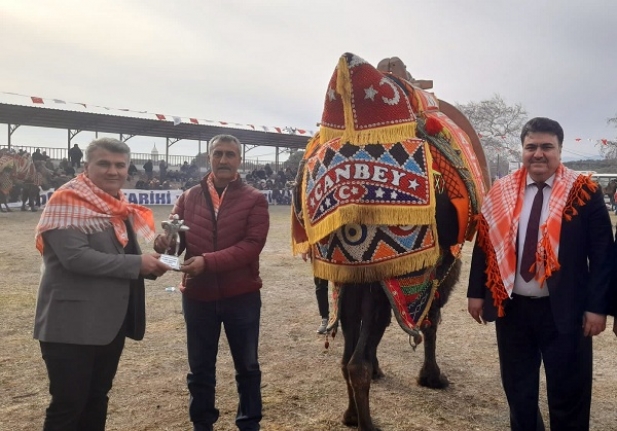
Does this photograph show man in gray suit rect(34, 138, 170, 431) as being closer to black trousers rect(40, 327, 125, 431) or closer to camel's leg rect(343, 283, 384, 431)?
black trousers rect(40, 327, 125, 431)

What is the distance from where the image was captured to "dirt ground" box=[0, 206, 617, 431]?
328 centimetres

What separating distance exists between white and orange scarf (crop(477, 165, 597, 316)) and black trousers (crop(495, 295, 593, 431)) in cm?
13

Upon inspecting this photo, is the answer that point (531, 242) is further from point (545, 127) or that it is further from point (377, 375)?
point (377, 375)

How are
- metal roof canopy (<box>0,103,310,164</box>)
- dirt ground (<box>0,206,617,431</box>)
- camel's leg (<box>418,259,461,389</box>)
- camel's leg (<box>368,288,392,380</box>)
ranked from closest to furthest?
1. camel's leg (<box>368,288,392,380</box>)
2. dirt ground (<box>0,206,617,431</box>)
3. camel's leg (<box>418,259,461,389</box>)
4. metal roof canopy (<box>0,103,310,164</box>)

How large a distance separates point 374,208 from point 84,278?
4.60 feet

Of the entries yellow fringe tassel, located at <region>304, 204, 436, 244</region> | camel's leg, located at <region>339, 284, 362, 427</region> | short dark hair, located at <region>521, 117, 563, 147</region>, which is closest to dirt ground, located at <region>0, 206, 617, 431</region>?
camel's leg, located at <region>339, 284, 362, 427</region>

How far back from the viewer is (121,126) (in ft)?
75.2

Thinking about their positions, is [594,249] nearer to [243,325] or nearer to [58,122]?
[243,325]

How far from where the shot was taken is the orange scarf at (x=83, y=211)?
Result: 7.54 ft

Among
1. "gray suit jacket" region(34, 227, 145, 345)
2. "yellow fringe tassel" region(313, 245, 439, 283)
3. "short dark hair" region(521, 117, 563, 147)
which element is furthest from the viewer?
"yellow fringe tassel" region(313, 245, 439, 283)

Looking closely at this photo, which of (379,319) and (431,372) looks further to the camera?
(431,372)

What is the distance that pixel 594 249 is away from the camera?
2475 mm

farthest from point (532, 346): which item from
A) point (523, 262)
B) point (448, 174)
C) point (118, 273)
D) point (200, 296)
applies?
point (118, 273)

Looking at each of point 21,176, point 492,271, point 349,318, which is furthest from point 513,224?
point 21,176
